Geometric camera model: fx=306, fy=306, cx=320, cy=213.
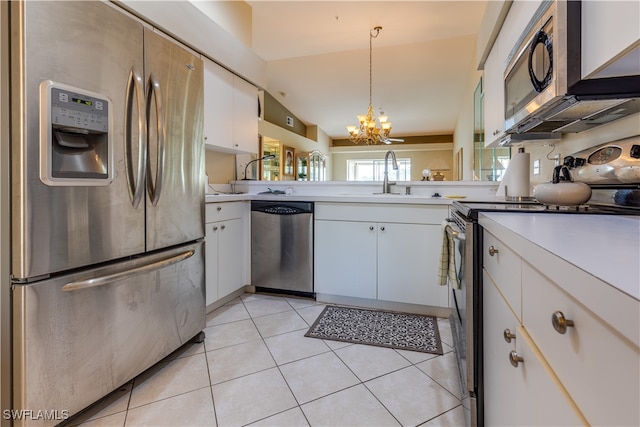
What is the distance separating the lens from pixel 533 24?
1275 millimetres

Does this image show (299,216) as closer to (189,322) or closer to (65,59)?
(189,322)

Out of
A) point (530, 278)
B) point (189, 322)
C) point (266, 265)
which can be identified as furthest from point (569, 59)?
point (266, 265)

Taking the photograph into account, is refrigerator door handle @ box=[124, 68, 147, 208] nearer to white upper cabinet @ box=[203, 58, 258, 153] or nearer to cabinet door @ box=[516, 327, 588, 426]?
white upper cabinet @ box=[203, 58, 258, 153]

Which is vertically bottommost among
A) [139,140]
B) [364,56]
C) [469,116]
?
[139,140]

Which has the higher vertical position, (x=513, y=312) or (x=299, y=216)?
(x=299, y=216)

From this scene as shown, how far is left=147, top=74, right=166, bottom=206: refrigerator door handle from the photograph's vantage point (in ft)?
4.73

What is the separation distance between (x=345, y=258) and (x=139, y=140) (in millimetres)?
1623

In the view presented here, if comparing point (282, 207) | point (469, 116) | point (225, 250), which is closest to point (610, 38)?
point (282, 207)

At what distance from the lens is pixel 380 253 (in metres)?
2.34

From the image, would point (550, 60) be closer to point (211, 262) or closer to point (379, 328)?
point (379, 328)

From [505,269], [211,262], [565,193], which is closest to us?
[505,269]

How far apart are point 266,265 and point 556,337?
2.33m

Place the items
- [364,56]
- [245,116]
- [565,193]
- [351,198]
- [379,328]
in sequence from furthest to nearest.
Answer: [364,56] < [245,116] < [351,198] < [379,328] < [565,193]

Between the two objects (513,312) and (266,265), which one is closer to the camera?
(513,312)
